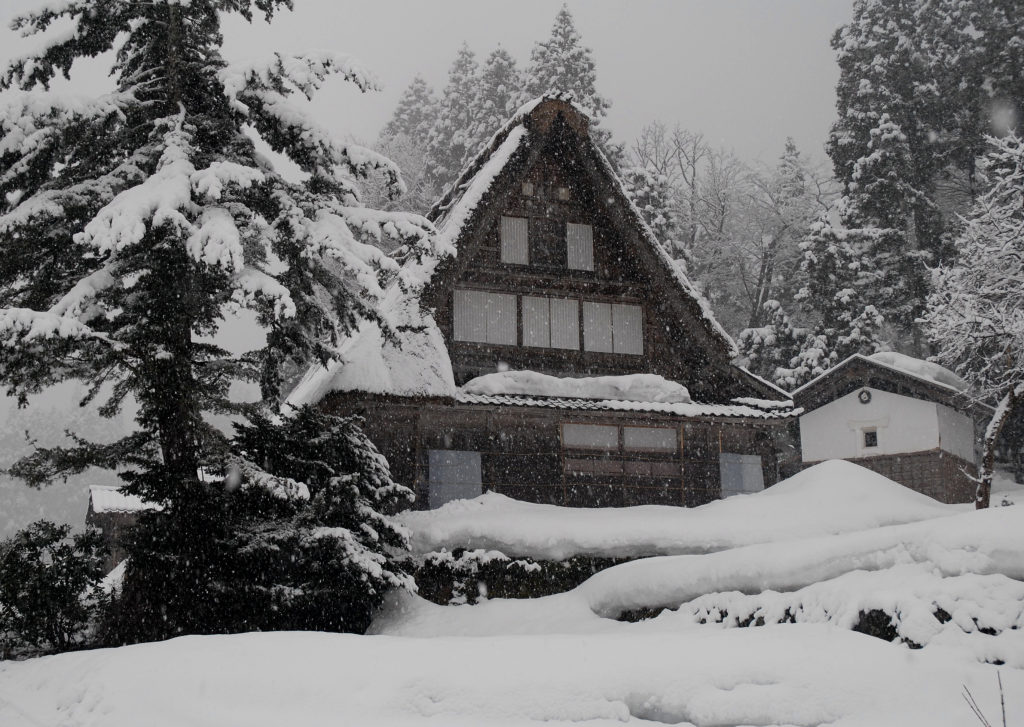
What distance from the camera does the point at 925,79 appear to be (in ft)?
125

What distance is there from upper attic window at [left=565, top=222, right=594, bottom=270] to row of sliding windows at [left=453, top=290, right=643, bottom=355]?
913 millimetres

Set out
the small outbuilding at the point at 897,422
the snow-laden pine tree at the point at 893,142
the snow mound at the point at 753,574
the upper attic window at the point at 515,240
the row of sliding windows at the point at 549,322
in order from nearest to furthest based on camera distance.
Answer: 1. the snow mound at the point at 753,574
2. the row of sliding windows at the point at 549,322
3. the upper attic window at the point at 515,240
4. the small outbuilding at the point at 897,422
5. the snow-laden pine tree at the point at 893,142

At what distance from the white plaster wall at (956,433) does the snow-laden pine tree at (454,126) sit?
21.0 m

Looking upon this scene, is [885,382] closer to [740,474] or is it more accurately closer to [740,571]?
[740,474]

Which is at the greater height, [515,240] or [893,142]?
[893,142]

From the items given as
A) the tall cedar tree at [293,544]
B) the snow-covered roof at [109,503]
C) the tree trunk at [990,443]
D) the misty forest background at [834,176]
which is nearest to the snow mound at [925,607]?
the tall cedar tree at [293,544]

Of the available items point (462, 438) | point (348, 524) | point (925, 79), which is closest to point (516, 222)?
point (462, 438)

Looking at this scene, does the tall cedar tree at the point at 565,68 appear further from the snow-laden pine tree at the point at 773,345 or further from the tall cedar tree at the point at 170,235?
the tall cedar tree at the point at 170,235

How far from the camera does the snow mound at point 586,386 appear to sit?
1856 cm

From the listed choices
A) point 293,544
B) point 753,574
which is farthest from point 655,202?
point 753,574

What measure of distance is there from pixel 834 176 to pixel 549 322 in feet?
77.8

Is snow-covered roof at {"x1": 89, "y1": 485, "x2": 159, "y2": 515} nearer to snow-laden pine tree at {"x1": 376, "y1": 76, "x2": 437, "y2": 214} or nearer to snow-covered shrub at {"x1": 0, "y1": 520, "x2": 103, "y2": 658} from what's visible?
snow-laden pine tree at {"x1": 376, "y1": 76, "x2": 437, "y2": 214}

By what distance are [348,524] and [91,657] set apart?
171 inches

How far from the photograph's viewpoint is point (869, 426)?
2867 centimetres
